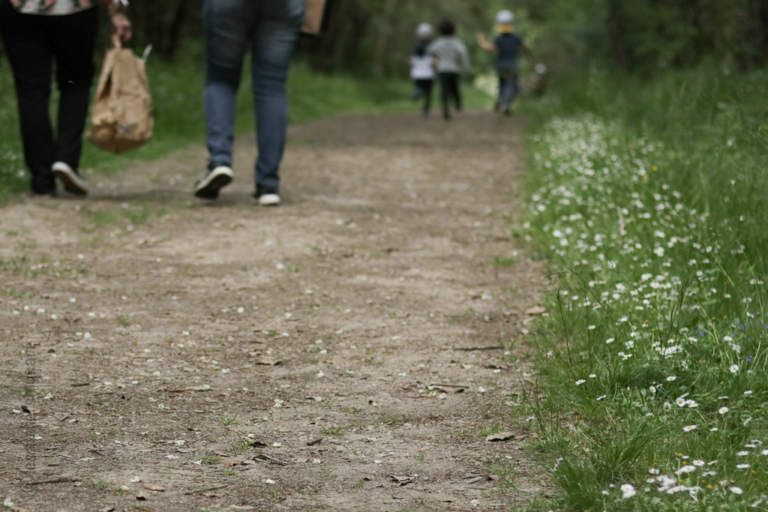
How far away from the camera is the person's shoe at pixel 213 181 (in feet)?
20.7

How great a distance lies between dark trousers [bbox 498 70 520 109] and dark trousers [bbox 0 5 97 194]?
12702mm

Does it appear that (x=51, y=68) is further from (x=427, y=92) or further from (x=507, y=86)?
(x=507, y=86)

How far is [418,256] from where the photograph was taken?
5.50 m

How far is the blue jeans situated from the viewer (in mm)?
6363

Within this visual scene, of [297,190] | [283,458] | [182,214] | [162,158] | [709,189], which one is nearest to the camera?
[283,458]

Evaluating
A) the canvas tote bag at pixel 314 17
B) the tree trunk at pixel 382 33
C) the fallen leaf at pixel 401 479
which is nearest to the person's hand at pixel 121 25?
the canvas tote bag at pixel 314 17

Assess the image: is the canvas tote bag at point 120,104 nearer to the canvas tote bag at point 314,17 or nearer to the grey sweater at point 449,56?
the canvas tote bag at point 314,17

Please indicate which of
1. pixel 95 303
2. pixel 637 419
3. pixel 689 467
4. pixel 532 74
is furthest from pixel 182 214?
pixel 532 74

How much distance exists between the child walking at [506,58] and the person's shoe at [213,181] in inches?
485

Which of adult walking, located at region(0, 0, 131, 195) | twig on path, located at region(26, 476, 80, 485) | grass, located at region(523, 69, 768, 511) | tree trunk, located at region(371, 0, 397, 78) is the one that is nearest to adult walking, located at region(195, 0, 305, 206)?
adult walking, located at region(0, 0, 131, 195)

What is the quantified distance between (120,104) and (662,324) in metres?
3.94

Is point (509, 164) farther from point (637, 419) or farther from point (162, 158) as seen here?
point (637, 419)

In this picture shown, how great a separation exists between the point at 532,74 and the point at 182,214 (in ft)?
76.8

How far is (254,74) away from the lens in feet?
21.5
